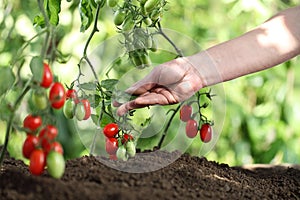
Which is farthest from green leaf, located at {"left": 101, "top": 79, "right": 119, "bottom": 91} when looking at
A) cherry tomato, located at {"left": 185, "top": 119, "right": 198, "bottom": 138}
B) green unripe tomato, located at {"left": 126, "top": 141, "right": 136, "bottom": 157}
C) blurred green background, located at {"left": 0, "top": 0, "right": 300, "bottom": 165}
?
blurred green background, located at {"left": 0, "top": 0, "right": 300, "bottom": 165}

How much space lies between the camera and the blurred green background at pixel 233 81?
315 centimetres

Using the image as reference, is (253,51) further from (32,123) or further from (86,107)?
(32,123)

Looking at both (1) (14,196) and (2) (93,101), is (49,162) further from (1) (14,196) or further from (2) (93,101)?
(2) (93,101)

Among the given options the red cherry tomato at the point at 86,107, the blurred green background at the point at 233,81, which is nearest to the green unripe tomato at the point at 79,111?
the red cherry tomato at the point at 86,107

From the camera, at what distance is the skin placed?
1.57 metres

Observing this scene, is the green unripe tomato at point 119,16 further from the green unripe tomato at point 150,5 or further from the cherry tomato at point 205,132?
the cherry tomato at point 205,132

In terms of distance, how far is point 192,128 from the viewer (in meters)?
1.66

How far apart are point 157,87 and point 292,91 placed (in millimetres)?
1899

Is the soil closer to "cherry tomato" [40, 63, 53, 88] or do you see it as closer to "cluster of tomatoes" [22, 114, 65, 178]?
"cluster of tomatoes" [22, 114, 65, 178]

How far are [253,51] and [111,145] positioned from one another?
0.50 meters

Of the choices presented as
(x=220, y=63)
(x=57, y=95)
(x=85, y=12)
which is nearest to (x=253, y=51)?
(x=220, y=63)

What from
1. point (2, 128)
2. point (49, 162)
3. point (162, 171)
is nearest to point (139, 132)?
point (162, 171)

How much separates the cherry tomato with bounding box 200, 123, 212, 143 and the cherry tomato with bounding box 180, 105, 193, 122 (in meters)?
0.06

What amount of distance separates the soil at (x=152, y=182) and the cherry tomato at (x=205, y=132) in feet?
0.23
